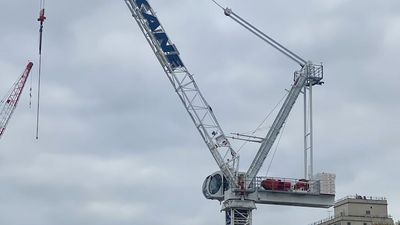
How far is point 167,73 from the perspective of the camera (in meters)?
158

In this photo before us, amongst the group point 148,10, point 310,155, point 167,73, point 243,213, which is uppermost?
point 148,10

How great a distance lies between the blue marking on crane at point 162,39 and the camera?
156250 mm

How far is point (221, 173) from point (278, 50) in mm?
25565

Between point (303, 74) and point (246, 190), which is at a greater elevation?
point (303, 74)

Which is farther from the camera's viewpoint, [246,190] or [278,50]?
[278,50]

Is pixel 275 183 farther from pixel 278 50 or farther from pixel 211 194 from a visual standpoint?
pixel 278 50

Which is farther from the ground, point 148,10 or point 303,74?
point 148,10

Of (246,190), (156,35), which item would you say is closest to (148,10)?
(156,35)

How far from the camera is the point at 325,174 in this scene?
155125 millimetres

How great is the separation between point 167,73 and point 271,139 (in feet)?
72.0

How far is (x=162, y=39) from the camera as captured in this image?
516ft

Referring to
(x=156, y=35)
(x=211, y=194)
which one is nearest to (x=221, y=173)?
(x=211, y=194)

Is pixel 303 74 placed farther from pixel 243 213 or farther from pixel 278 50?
pixel 243 213

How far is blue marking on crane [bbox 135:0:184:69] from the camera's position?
156 metres
